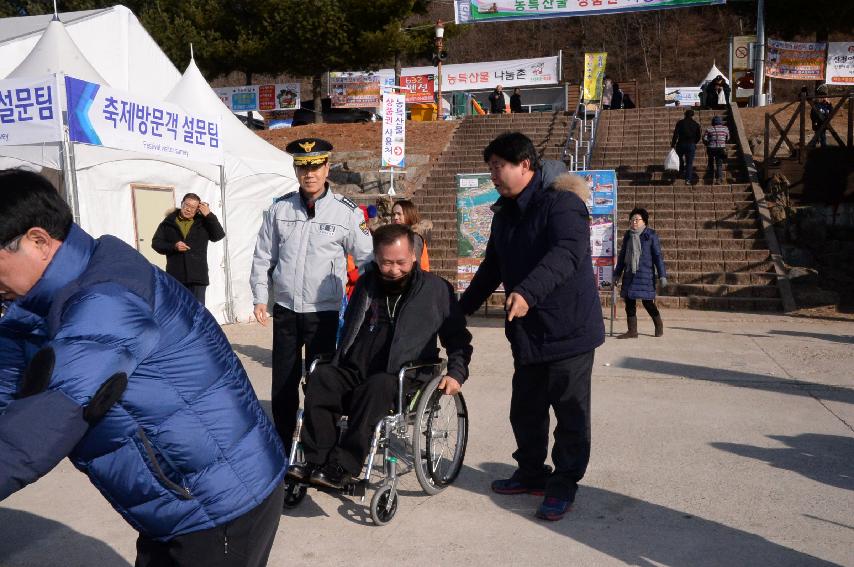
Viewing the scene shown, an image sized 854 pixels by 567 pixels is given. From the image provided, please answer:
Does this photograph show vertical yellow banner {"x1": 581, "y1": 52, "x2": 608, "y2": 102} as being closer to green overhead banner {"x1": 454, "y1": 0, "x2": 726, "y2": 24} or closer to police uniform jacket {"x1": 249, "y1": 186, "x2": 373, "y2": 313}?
green overhead banner {"x1": 454, "y1": 0, "x2": 726, "y2": 24}

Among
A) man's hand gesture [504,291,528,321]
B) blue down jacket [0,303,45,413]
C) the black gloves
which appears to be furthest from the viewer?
man's hand gesture [504,291,528,321]

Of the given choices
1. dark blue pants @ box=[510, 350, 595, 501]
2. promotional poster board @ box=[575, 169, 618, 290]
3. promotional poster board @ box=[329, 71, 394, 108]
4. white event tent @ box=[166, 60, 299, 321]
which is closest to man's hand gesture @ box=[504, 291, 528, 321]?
dark blue pants @ box=[510, 350, 595, 501]

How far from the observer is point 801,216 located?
11734 mm

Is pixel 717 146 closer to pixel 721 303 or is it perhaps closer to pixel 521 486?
pixel 721 303

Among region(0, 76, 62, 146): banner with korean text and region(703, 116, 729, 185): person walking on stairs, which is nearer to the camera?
region(0, 76, 62, 146): banner with korean text

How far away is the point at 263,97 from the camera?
26516 mm

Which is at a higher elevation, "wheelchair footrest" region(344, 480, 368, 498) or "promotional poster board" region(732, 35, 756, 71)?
"promotional poster board" region(732, 35, 756, 71)

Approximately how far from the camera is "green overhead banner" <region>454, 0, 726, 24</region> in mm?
18672

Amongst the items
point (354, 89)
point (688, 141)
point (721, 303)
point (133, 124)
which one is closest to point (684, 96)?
point (354, 89)

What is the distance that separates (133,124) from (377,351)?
420 centimetres

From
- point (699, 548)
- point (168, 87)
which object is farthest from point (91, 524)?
point (168, 87)

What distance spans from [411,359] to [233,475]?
208 cm

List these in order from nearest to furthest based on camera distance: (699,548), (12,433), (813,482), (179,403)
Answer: (12,433), (179,403), (699,548), (813,482)

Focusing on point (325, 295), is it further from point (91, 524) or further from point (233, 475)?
point (233, 475)
